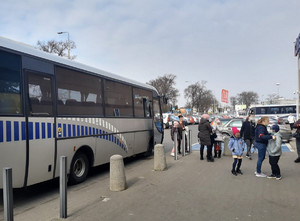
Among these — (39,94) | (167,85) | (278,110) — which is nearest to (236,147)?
(39,94)

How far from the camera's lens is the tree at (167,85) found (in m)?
74.2

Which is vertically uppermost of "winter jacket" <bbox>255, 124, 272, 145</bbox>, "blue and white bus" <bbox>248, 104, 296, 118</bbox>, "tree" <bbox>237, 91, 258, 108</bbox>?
"tree" <bbox>237, 91, 258, 108</bbox>

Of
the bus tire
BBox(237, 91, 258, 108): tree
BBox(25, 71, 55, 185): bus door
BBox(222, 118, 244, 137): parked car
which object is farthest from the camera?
BBox(237, 91, 258, 108): tree

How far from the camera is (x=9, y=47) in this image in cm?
537

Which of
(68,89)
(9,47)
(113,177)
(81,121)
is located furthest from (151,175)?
(9,47)

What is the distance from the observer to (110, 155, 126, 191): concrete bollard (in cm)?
629

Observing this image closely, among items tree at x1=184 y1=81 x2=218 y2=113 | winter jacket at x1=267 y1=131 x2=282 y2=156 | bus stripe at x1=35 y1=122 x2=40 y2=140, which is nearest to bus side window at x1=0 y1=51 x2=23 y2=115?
bus stripe at x1=35 y1=122 x2=40 y2=140

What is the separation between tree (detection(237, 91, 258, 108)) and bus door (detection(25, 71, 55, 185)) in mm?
96786

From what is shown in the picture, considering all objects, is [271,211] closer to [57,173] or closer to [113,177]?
[113,177]

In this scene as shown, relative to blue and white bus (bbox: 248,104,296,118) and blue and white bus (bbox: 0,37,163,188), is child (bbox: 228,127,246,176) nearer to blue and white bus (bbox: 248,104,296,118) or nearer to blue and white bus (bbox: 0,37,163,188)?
blue and white bus (bbox: 0,37,163,188)

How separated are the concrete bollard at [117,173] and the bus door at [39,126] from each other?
4.39ft

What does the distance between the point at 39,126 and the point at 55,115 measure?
604mm

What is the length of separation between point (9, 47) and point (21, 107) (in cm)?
118

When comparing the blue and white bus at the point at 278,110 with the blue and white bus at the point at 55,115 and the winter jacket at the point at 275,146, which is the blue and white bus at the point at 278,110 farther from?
the blue and white bus at the point at 55,115
